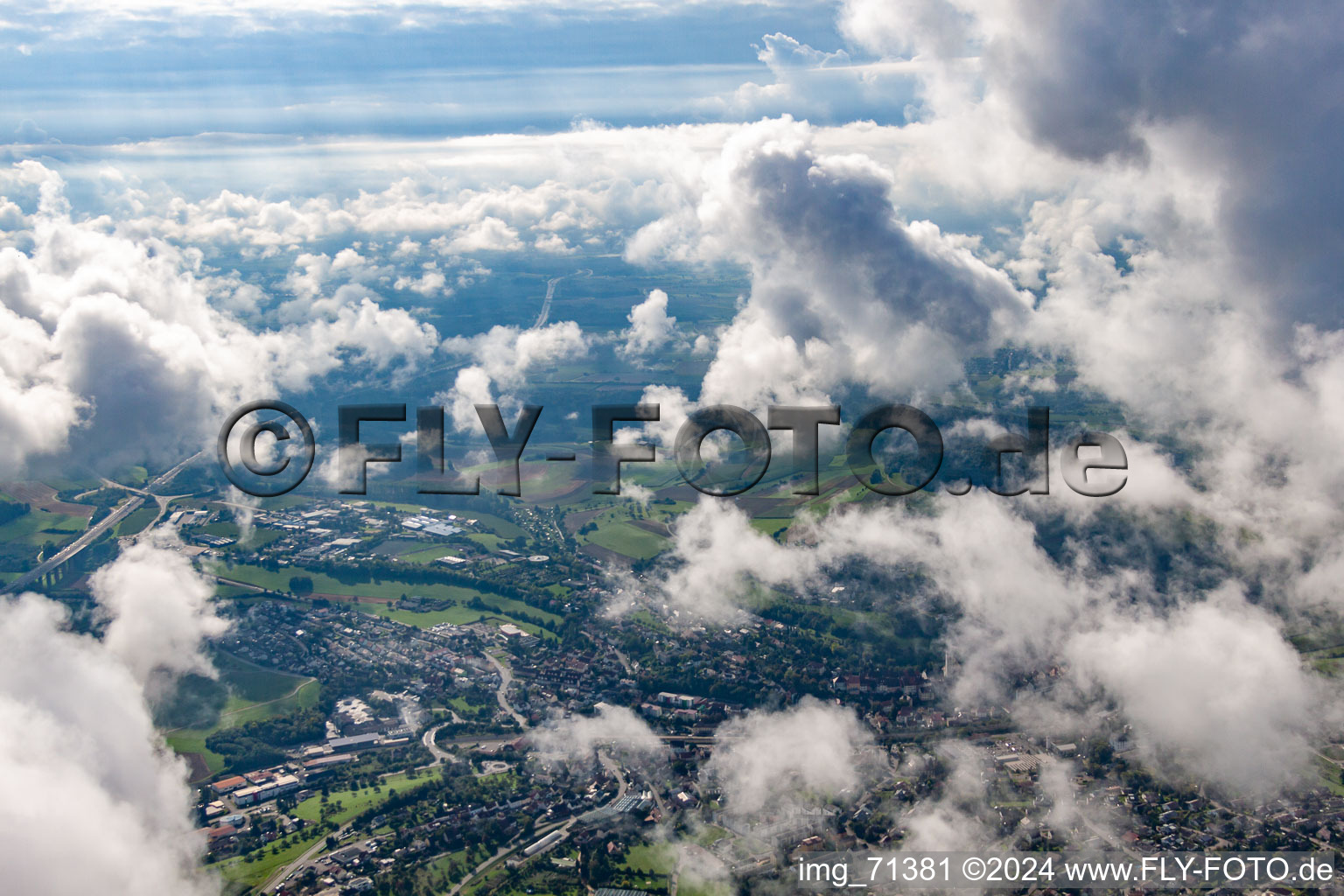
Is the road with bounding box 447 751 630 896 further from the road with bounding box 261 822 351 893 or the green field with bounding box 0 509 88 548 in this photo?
the green field with bounding box 0 509 88 548

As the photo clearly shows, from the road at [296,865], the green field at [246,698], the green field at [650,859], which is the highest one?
the green field at [246,698]

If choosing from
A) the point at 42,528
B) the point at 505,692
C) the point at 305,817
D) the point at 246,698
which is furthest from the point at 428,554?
the point at 305,817

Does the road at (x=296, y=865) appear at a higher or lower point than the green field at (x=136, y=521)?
lower

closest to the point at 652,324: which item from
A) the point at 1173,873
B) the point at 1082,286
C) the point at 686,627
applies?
the point at 1082,286

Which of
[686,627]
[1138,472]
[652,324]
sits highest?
[652,324]

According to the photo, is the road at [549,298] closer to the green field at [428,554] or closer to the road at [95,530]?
the road at [95,530]

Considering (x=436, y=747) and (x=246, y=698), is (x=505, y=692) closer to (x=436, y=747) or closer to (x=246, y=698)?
(x=436, y=747)

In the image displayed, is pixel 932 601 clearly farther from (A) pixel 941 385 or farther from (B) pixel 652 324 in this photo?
(B) pixel 652 324

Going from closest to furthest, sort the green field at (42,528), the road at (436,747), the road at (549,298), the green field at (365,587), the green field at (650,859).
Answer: the green field at (650,859)
the road at (436,747)
the green field at (365,587)
the green field at (42,528)
the road at (549,298)

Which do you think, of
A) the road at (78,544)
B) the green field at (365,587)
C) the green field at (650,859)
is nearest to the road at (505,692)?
the green field at (365,587)
